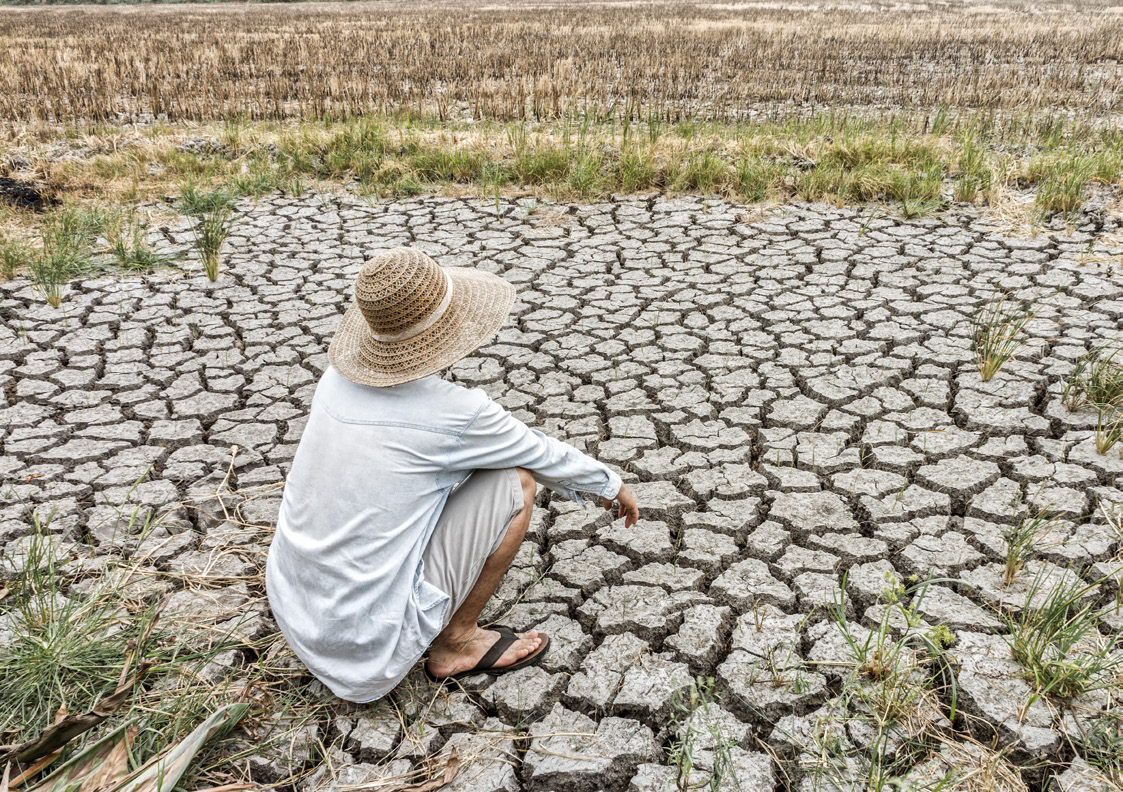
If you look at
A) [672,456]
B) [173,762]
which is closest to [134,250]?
[672,456]

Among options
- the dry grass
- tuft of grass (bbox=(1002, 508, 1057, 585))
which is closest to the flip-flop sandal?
tuft of grass (bbox=(1002, 508, 1057, 585))

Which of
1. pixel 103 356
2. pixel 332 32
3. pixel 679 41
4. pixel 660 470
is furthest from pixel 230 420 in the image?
pixel 332 32

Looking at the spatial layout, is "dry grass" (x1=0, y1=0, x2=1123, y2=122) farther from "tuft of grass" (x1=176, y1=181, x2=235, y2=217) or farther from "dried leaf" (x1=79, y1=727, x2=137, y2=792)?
"dried leaf" (x1=79, y1=727, x2=137, y2=792)

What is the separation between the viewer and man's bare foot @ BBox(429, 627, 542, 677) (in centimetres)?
247

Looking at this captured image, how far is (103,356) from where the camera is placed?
4.43 meters

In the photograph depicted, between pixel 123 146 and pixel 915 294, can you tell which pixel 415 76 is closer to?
pixel 123 146

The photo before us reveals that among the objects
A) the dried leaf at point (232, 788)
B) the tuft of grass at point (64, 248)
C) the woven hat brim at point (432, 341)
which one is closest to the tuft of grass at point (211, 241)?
the tuft of grass at point (64, 248)

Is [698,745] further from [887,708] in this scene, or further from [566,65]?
[566,65]

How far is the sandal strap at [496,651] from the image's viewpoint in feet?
8.16

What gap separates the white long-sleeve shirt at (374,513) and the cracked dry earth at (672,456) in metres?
0.24

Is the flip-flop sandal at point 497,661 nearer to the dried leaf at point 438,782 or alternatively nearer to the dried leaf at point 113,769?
A: the dried leaf at point 438,782

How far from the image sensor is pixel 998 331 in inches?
173

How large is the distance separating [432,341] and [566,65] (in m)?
11.0

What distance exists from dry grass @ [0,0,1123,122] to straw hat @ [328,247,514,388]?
22.2 ft
